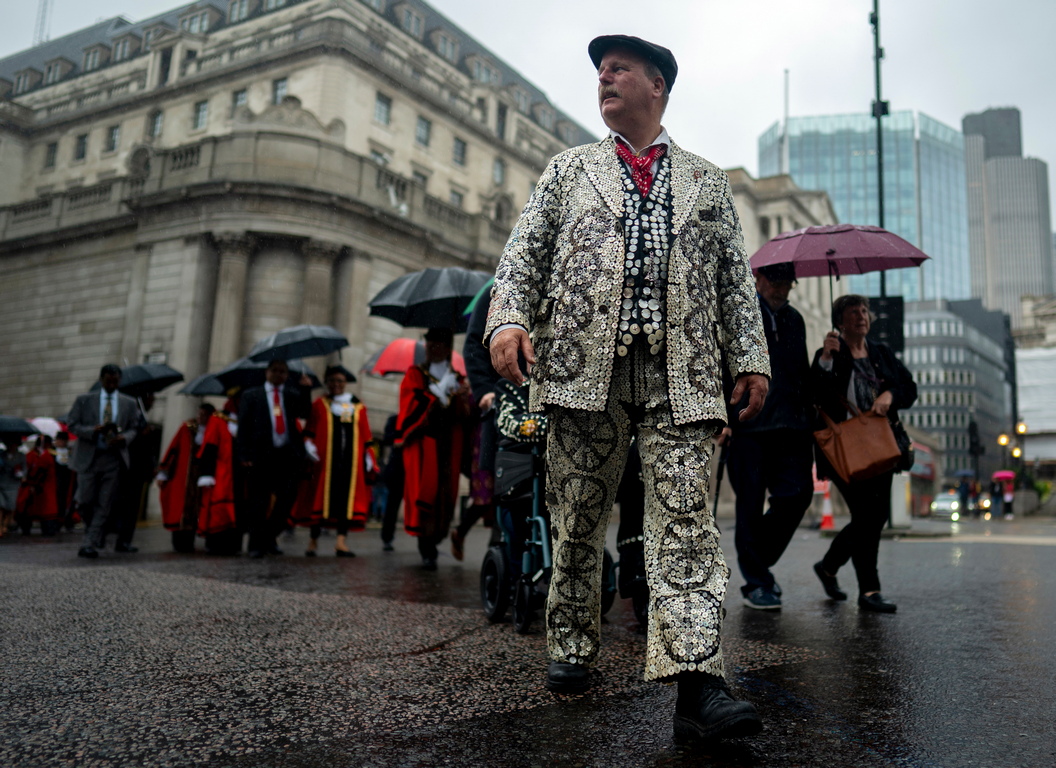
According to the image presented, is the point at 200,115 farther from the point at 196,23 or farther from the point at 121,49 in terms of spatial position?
the point at 121,49

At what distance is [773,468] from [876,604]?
3.16 feet

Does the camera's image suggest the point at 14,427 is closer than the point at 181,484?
No

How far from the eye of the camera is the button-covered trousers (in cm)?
250

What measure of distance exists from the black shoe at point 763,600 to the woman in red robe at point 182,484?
286 inches

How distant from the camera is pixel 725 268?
3053 mm

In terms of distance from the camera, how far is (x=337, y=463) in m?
10.4

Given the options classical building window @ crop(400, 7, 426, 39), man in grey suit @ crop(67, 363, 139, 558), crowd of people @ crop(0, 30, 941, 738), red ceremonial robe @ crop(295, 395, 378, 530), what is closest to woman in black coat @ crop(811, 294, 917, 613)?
crowd of people @ crop(0, 30, 941, 738)

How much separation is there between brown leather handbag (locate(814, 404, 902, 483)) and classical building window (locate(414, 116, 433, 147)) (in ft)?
117

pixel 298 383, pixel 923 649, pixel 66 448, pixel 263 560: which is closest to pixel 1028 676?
pixel 923 649

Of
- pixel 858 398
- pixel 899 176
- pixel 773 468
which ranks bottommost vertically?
pixel 773 468

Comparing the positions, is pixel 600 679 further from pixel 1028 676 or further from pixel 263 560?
pixel 263 560

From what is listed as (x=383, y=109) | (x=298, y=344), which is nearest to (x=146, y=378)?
(x=298, y=344)

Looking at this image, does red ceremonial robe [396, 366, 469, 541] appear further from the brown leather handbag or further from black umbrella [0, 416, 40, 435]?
black umbrella [0, 416, 40, 435]

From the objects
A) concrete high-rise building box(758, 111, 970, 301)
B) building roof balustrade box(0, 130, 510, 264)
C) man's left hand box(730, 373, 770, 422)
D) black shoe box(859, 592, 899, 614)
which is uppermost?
concrete high-rise building box(758, 111, 970, 301)
